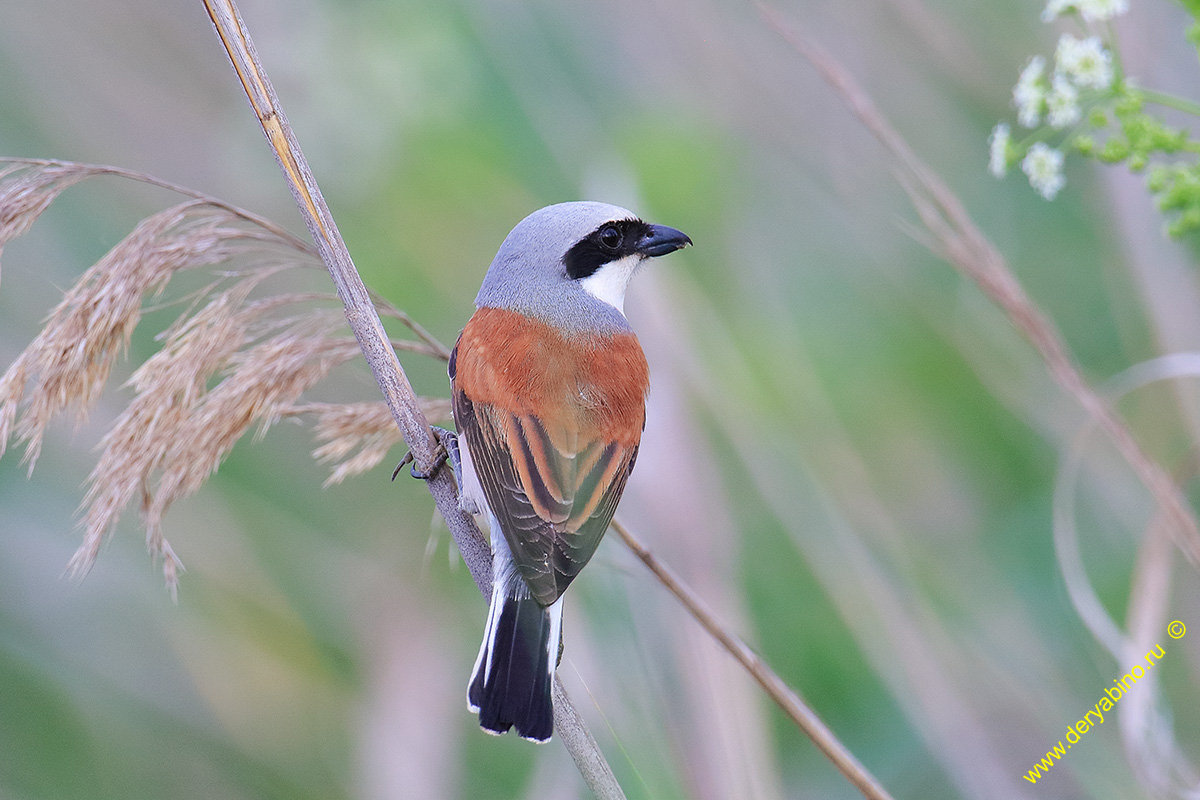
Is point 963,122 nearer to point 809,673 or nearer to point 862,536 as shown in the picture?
point 862,536

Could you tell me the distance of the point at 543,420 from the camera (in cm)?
210

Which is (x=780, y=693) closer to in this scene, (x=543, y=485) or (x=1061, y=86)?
(x=543, y=485)

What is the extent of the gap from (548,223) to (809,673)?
154 centimetres

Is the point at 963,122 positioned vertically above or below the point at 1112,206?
above

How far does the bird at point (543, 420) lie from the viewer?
1.79 m

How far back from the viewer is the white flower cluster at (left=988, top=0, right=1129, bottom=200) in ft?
5.28

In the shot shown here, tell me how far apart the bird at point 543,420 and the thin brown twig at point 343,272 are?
0.07 m

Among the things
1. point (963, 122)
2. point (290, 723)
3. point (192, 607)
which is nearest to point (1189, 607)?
point (963, 122)

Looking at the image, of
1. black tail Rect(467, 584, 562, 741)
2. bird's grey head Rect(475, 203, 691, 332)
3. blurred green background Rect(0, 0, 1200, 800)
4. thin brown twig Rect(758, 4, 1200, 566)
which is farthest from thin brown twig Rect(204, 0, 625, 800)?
thin brown twig Rect(758, 4, 1200, 566)

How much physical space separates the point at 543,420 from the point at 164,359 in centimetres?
70

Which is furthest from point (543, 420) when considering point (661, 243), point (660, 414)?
point (660, 414)

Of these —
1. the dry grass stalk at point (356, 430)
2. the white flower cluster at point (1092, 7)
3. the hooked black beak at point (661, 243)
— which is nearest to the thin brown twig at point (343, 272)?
the dry grass stalk at point (356, 430)

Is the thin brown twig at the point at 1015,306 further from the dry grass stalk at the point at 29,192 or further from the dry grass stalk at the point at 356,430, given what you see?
the dry grass stalk at the point at 29,192

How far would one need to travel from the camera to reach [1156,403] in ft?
11.0
